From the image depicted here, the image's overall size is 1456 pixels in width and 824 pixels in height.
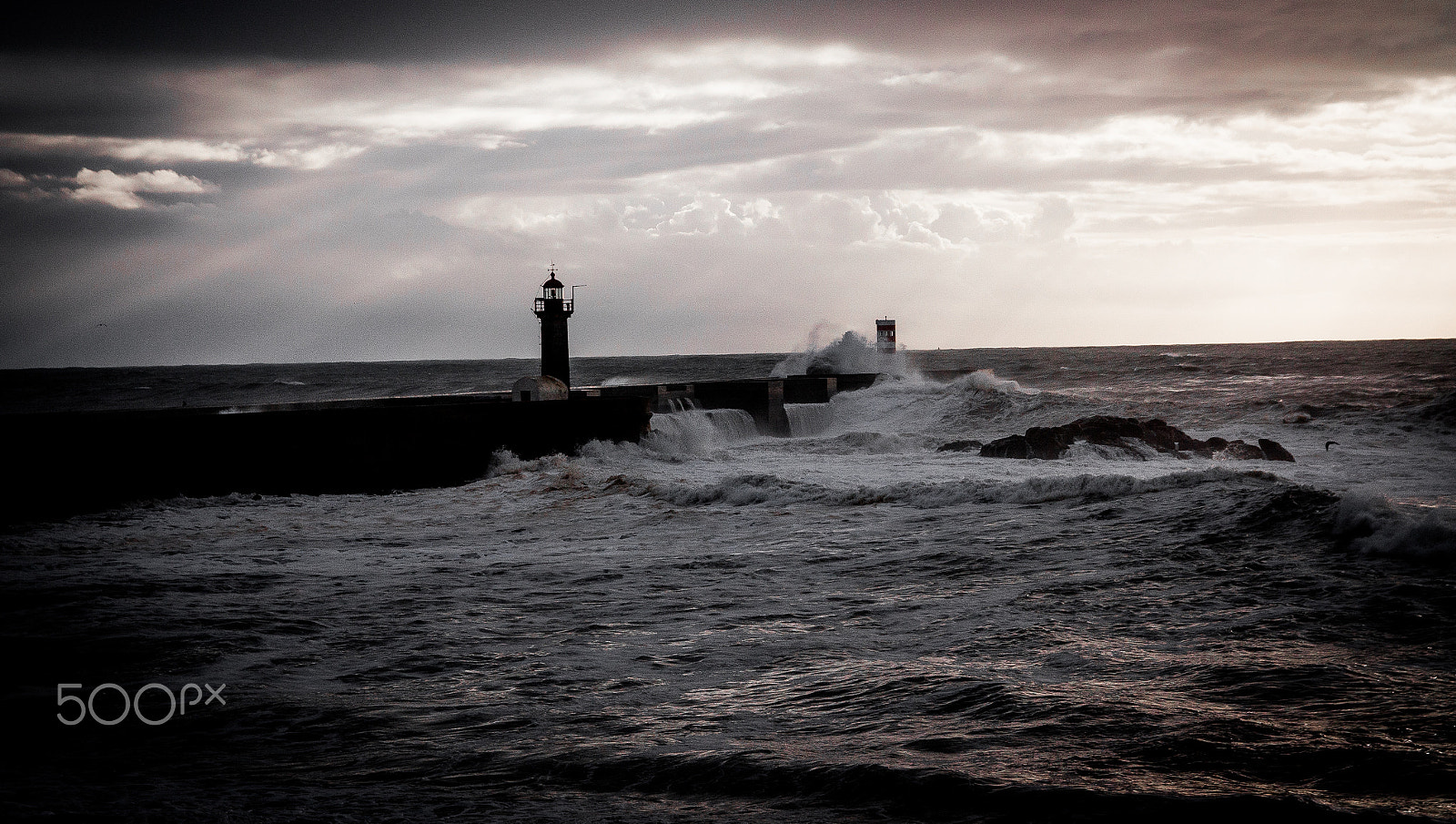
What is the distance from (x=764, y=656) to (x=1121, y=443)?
12.9 meters

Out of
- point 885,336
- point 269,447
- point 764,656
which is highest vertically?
point 885,336

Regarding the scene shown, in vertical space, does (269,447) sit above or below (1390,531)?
above

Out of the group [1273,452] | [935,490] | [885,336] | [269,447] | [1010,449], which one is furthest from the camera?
[885,336]

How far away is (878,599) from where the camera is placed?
256 inches

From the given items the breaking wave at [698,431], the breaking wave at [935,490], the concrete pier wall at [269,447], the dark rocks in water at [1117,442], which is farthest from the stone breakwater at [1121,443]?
the concrete pier wall at [269,447]

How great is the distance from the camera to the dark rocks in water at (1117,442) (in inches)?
637

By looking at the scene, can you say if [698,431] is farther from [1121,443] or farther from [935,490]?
[935,490]

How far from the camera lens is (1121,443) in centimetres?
1644

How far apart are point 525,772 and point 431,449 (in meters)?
11.4

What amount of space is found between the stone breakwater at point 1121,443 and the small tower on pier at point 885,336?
12.7 meters

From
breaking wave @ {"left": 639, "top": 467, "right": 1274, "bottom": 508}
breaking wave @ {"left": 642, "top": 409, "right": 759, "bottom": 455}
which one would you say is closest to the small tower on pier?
breaking wave @ {"left": 642, "top": 409, "right": 759, "bottom": 455}

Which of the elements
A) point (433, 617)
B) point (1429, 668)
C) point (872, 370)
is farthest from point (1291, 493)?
point (872, 370)

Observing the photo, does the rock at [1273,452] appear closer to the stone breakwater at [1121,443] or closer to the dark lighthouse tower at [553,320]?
the stone breakwater at [1121,443]

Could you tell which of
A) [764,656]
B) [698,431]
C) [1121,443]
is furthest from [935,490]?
[698,431]
